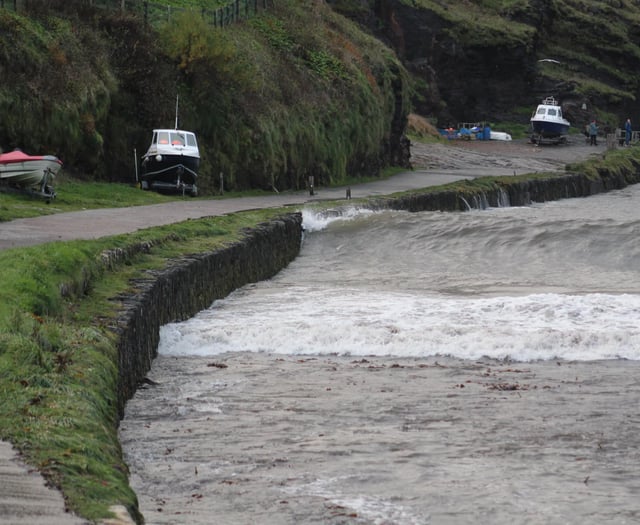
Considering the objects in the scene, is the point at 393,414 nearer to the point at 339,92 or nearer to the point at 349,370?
the point at 349,370

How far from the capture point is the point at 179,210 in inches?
1184

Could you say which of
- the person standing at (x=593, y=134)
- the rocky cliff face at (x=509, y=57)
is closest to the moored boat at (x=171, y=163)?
the rocky cliff face at (x=509, y=57)

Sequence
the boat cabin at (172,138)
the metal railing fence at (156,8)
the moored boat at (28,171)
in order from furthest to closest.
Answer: the metal railing fence at (156,8)
the boat cabin at (172,138)
the moored boat at (28,171)

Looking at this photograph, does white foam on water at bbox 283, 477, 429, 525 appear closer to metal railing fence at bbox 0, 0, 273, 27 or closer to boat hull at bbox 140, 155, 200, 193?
boat hull at bbox 140, 155, 200, 193

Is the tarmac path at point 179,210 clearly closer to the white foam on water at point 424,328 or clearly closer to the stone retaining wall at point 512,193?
the stone retaining wall at point 512,193

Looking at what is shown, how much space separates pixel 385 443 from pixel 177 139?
25.0 meters

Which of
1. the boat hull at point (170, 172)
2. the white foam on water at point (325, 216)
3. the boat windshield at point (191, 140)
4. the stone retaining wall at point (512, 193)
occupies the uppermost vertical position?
the boat windshield at point (191, 140)

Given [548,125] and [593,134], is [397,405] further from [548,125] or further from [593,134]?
[593,134]

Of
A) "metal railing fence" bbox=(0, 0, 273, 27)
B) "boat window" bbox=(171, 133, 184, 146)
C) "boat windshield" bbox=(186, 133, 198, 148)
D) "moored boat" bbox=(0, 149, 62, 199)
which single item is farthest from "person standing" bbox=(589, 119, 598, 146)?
"moored boat" bbox=(0, 149, 62, 199)

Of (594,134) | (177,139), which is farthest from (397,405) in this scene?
(594,134)

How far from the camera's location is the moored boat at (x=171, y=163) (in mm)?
35625

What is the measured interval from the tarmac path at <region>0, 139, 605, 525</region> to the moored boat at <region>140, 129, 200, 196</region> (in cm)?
130

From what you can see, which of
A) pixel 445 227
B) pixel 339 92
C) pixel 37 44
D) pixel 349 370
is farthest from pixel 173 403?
pixel 339 92

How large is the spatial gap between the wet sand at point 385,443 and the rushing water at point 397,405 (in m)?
0.03
